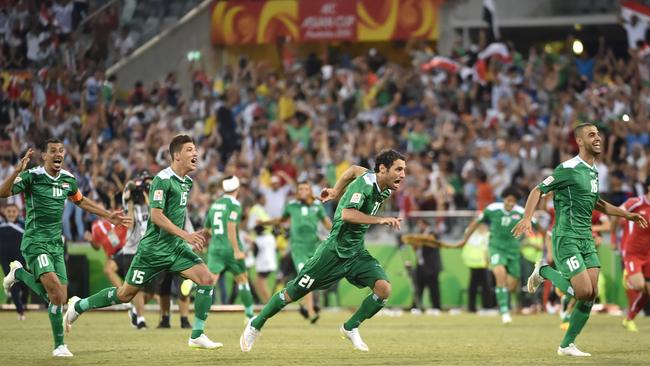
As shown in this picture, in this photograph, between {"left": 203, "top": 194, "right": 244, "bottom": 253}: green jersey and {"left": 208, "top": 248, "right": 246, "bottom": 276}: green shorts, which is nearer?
{"left": 203, "top": 194, "right": 244, "bottom": 253}: green jersey

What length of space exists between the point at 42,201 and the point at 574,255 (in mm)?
6225

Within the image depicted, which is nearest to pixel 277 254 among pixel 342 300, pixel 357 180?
pixel 342 300

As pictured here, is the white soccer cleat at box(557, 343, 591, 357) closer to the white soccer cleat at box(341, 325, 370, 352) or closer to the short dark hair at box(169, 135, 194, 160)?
the white soccer cleat at box(341, 325, 370, 352)

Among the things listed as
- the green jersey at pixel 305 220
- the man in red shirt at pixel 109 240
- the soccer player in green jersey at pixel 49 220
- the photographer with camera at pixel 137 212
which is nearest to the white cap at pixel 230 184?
the photographer with camera at pixel 137 212

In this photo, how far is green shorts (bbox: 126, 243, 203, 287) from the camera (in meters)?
15.0

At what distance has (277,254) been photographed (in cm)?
2930

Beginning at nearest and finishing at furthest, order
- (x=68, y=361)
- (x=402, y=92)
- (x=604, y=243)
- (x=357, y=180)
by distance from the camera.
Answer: (x=68, y=361) → (x=357, y=180) → (x=604, y=243) → (x=402, y=92)

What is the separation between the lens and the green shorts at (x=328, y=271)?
48.7 ft

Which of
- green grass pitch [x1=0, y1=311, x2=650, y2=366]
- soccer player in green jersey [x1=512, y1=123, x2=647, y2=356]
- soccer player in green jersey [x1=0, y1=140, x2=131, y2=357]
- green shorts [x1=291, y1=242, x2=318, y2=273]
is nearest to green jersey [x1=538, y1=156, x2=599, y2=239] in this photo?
soccer player in green jersey [x1=512, y1=123, x2=647, y2=356]

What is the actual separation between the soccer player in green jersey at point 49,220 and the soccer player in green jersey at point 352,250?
2.18m

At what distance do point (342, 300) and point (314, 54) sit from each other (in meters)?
9.16

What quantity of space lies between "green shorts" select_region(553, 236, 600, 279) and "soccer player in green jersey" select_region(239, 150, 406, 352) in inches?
80.2

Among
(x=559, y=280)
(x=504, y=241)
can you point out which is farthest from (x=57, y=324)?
(x=504, y=241)

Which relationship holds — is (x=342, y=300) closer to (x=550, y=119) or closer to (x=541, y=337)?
(x=550, y=119)
